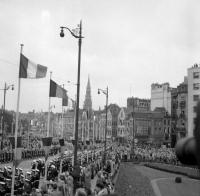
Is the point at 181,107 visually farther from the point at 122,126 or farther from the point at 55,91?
the point at 55,91

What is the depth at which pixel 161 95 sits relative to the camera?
374ft

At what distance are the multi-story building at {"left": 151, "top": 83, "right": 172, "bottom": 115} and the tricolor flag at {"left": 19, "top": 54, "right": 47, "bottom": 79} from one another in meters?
95.6

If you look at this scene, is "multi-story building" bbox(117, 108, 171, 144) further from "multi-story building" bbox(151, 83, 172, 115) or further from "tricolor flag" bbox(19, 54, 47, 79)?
"tricolor flag" bbox(19, 54, 47, 79)

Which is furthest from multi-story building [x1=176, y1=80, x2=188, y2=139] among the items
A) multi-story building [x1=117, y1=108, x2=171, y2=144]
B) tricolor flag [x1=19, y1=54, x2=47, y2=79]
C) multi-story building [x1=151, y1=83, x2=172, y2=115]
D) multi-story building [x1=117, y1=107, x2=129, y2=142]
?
tricolor flag [x1=19, y1=54, x2=47, y2=79]

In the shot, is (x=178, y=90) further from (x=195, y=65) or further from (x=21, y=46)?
(x=21, y=46)

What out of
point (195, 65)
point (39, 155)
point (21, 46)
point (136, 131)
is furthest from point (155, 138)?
point (21, 46)

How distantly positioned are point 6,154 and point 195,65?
5592 cm

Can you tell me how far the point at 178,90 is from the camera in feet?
318

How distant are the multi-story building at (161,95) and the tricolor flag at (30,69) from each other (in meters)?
95.6

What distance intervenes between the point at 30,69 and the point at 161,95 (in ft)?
335

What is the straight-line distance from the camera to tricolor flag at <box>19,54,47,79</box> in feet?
47.0

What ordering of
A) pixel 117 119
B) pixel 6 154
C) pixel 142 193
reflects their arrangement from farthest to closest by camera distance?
pixel 117 119
pixel 6 154
pixel 142 193

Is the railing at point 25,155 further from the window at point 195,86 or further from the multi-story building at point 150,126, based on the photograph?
the multi-story building at point 150,126

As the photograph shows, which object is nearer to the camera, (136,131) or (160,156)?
(160,156)
